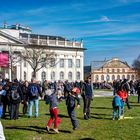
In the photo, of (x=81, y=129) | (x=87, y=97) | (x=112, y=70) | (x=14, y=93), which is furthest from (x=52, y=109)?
(x=112, y=70)

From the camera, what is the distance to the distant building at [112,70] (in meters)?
144

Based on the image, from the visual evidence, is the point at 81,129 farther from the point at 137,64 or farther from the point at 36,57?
the point at 137,64

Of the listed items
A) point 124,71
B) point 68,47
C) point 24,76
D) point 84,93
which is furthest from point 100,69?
point 84,93

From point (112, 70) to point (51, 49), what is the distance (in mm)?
44024

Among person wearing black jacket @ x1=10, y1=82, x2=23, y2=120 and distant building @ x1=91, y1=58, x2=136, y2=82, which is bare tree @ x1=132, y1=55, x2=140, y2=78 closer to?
distant building @ x1=91, y1=58, x2=136, y2=82

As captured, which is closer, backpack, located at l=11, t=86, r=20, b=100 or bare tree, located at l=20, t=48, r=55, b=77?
backpack, located at l=11, t=86, r=20, b=100

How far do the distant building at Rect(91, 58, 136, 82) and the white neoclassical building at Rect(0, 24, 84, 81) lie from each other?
28631 mm

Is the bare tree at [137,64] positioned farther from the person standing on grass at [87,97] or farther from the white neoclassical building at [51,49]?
the person standing on grass at [87,97]

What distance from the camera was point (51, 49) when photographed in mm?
106875

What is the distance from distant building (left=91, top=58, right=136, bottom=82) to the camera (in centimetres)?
14350

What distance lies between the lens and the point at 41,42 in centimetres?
10438

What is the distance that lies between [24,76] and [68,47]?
47.2ft

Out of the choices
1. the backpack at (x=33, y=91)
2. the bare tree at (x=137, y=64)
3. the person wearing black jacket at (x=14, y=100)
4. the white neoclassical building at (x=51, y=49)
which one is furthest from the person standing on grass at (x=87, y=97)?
the bare tree at (x=137, y=64)

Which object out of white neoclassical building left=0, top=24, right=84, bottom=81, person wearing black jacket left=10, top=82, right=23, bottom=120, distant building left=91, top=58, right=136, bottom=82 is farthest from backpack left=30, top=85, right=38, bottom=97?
distant building left=91, top=58, right=136, bottom=82
